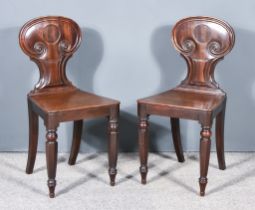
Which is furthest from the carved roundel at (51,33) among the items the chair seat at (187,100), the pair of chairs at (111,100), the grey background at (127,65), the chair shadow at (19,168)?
the chair shadow at (19,168)

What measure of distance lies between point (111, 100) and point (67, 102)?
0.73ft

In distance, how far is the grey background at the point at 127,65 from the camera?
296cm

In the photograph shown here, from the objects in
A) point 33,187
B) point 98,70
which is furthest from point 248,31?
point 33,187

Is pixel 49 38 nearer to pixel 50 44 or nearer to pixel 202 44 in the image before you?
pixel 50 44

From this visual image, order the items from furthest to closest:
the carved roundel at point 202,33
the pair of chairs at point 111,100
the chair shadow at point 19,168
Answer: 1. the chair shadow at point 19,168
2. the carved roundel at point 202,33
3. the pair of chairs at point 111,100

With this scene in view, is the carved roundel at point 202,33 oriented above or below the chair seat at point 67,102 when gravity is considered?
above

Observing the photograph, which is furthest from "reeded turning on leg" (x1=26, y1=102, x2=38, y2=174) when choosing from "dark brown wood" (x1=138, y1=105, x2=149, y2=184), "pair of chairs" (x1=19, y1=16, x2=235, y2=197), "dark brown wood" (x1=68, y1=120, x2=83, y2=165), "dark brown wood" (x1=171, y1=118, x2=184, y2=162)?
"dark brown wood" (x1=171, y1=118, x2=184, y2=162)

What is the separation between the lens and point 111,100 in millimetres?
2600

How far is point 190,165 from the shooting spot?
295cm

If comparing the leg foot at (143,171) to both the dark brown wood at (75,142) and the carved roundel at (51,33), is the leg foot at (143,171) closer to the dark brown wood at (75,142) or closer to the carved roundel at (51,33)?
the dark brown wood at (75,142)

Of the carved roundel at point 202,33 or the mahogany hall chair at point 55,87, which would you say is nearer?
the mahogany hall chair at point 55,87

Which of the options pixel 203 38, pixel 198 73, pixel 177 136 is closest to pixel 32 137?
pixel 177 136

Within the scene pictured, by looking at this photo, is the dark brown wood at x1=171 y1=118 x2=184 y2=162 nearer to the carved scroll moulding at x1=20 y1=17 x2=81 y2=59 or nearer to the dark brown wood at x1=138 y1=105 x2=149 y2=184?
the dark brown wood at x1=138 y1=105 x2=149 y2=184

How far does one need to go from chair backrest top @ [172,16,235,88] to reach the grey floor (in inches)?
20.1
